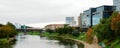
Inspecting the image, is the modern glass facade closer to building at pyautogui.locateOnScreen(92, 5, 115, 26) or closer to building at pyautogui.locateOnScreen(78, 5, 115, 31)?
building at pyautogui.locateOnScreen(78, 5, 115, 31)

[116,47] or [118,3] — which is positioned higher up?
[118,3]

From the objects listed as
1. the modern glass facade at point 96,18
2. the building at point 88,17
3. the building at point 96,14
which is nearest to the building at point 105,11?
the building at point 96,14

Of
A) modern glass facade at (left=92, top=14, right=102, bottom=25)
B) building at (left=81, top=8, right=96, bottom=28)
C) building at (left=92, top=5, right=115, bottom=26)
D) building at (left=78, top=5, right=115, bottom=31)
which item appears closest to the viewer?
building at (left=92, top=5, right=115, bottom=26)

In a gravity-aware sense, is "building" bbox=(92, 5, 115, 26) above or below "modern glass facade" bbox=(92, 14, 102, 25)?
above

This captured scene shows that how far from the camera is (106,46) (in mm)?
48188

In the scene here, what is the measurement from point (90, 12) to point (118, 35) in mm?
79889

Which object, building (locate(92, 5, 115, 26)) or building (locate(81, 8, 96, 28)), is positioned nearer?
building (locate(92, 5, 115, 26))

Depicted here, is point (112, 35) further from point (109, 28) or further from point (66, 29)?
point (66, 29)

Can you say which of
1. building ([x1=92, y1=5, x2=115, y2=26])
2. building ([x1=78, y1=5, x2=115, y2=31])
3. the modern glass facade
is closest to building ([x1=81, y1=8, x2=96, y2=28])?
building ([x1=78, y1=5, x2=115, y2=31])

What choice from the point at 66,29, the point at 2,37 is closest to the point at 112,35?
the point at 2,37

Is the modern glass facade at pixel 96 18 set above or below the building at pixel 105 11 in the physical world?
below

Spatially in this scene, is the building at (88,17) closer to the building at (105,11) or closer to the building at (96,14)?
the building at (96,14)

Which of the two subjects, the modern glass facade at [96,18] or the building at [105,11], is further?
the modern glass facade at [96,18]

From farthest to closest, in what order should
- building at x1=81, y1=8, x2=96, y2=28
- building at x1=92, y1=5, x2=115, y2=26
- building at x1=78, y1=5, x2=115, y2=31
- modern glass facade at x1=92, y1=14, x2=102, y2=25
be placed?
building at x1=81, y1=8, x2=96, y2=28
modern glass facade at x1=92, y1=14, x2=102, y2=25
building at x1=78, y1=5, x2=115, y2=31
building at x1=92, y1=5, x2=115, y2=26
